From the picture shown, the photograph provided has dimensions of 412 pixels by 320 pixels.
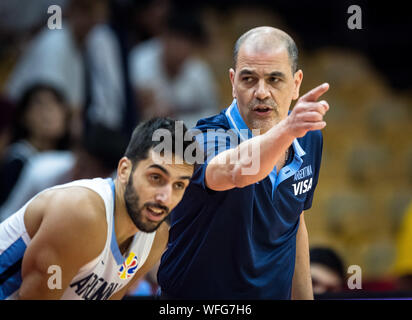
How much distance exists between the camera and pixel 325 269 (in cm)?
319

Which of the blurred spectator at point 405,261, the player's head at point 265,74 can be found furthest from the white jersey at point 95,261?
the blurred spectator at point 405,261

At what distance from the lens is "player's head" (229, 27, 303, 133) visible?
6.69ft

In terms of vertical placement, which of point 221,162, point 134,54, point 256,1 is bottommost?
point 221,162

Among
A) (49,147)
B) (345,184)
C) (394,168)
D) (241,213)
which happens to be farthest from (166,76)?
(241,213)

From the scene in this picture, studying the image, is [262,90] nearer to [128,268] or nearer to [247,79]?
[247,79]

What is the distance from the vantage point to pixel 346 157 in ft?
19.6

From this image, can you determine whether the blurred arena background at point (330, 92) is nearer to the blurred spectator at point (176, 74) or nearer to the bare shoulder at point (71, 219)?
the blurred spectator at point (176, 74)

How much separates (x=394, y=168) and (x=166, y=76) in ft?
7.74

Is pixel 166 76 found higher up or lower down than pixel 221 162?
higher up

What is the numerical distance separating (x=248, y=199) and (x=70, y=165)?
5.95 ft

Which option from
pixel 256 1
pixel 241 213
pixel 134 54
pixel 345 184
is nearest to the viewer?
pixel 241 213

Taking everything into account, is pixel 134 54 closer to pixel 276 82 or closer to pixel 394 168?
pixel 394 168

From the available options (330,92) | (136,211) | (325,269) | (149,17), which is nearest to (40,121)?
(149,17)

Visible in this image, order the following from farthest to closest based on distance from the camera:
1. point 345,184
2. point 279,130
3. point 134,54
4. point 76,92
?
point 345,184
point 134,54
point 76,92
point 279,130
